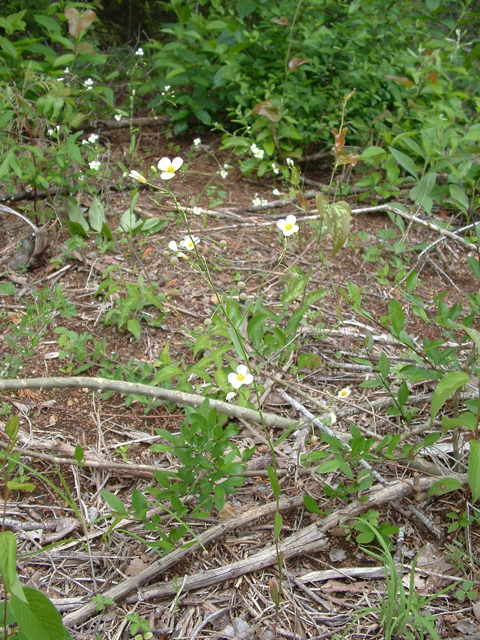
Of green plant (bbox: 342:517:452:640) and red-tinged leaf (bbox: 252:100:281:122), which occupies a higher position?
red-tinged leaf (bbox: 252:100:281:122)

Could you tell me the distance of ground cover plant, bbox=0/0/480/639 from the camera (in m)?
1.32

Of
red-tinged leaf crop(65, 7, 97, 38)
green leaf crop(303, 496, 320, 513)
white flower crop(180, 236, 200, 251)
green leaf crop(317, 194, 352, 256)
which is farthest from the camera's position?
red-tinged leaf crop(65, 7, 97, 38)

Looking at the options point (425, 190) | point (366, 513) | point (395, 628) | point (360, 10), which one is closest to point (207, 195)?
point (425, 190)

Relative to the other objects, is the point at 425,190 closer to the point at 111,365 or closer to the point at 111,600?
the point at 111,365

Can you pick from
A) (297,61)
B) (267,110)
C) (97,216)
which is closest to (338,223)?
(97,216)

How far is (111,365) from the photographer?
6.55ft

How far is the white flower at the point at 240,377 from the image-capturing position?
56.0 inches

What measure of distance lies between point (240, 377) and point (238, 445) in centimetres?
42

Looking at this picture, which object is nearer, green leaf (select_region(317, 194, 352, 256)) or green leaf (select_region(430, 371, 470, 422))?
green leaf (select_region(430, 371, 470, 422))

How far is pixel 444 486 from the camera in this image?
1.46 metres

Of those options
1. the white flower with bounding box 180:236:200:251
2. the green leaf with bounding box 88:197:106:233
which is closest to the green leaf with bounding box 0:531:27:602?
the white flower with bounding box 180:236:200:251

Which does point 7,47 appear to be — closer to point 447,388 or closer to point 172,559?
point 172,559

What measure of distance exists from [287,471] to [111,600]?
637mm

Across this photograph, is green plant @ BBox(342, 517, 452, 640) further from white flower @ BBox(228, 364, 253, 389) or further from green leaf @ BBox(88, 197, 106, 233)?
green leaf @ BBox(88, 197, 106, 233)
